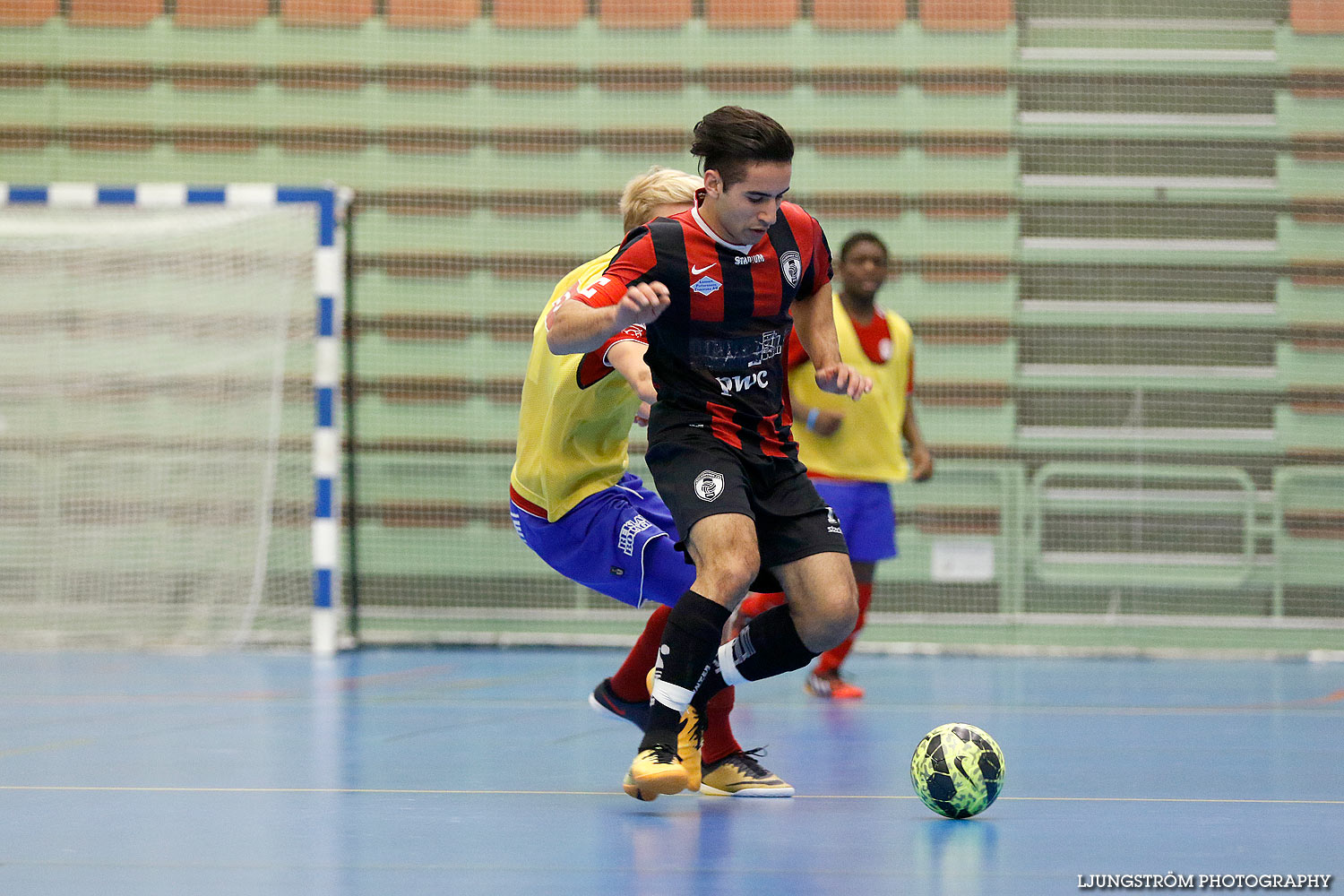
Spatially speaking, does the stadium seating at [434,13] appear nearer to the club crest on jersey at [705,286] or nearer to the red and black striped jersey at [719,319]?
the red and black striped jersey at [719,319]

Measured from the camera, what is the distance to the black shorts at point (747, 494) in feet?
11.3

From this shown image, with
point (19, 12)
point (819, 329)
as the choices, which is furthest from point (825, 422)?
point (19, 12)

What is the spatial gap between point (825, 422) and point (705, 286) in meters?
2.52

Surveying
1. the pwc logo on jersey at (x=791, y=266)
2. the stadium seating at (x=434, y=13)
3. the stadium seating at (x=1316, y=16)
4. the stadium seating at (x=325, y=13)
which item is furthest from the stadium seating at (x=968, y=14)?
the pwc logo on jersey at (x=791, y=266)

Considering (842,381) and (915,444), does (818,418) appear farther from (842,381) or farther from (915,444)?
(842,381)

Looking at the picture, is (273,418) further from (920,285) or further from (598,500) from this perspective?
(598,500)

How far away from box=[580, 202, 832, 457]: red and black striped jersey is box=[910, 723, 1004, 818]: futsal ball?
836 mm

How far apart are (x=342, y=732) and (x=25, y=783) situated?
1201 millimetres

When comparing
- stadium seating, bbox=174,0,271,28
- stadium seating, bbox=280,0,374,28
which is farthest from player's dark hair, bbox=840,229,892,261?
stadium seating, bbox=174,0,271,28

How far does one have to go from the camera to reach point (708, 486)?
11.2 ft

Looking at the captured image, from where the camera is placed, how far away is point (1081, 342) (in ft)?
26.6

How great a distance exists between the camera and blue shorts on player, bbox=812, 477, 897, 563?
6.35m

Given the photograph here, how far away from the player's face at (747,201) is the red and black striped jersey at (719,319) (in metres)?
0.04

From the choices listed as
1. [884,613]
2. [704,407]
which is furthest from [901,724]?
[884,613]
